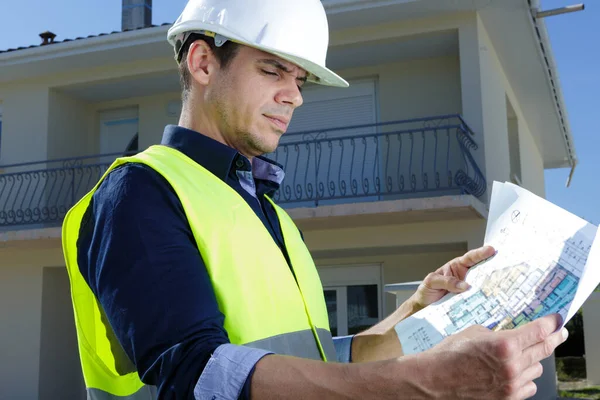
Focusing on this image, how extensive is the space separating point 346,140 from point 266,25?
30.9 ft

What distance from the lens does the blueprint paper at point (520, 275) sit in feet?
4.22

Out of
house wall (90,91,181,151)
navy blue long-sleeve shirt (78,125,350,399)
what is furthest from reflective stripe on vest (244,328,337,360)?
house wall (90,91,181,151)

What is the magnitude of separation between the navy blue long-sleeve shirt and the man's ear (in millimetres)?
383

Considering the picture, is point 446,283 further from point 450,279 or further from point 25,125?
point 25,125

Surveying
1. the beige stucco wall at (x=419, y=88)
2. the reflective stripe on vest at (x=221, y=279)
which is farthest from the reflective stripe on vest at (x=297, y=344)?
the beige stucco wall at (x=419, y=88)

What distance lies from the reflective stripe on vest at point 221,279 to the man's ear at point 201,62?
23cm

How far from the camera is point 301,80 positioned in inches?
66.5

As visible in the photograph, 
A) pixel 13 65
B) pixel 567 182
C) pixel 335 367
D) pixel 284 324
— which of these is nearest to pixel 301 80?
pixel 284 324

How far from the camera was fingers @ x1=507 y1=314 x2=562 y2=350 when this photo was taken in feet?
3.47

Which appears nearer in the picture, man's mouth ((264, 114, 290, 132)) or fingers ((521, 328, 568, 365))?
fingers ((521, 328, 568, 365))

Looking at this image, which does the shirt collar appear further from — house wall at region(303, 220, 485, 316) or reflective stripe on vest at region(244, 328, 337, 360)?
house wall at region(303, 220, 485, 316)

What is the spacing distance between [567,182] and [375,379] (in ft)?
57.6

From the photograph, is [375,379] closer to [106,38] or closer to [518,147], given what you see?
[106,38]

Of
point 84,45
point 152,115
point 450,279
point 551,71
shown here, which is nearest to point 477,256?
point 450,279
